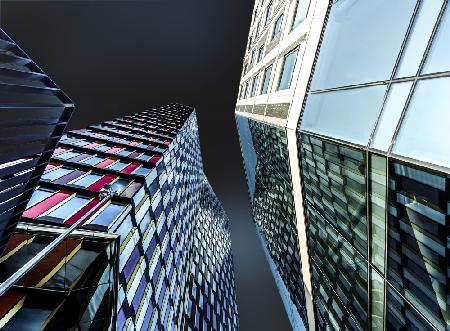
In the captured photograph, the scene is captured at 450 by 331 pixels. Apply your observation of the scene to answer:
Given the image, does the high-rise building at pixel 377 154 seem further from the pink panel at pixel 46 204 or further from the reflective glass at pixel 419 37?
the pink panel at pixel 46 204

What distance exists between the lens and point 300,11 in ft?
71.5

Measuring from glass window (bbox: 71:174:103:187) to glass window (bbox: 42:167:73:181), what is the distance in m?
1.16

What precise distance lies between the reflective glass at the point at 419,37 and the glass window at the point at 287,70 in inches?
493

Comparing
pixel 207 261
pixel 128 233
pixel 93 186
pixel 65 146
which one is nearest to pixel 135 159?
pixel 65 146

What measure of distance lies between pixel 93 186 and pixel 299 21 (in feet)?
60.0

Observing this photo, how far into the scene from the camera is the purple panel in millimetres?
19220

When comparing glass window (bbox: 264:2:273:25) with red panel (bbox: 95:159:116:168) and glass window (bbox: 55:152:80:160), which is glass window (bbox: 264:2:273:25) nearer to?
red panel (bbox: 95:159:116:168)

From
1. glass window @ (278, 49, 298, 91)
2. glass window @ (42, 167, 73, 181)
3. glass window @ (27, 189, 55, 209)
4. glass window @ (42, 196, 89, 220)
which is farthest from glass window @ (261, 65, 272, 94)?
glass window @ (27, 189, 55, 209)

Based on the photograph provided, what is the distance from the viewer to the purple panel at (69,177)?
757 inches

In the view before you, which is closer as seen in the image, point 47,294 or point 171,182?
point 47,294

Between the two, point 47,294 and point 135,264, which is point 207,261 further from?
point 47,294

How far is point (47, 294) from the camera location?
1019 cm

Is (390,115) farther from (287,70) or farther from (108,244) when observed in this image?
(287,70)

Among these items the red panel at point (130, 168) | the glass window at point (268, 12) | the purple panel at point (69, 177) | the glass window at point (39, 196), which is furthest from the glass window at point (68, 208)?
the glass window at point (268, 12)
